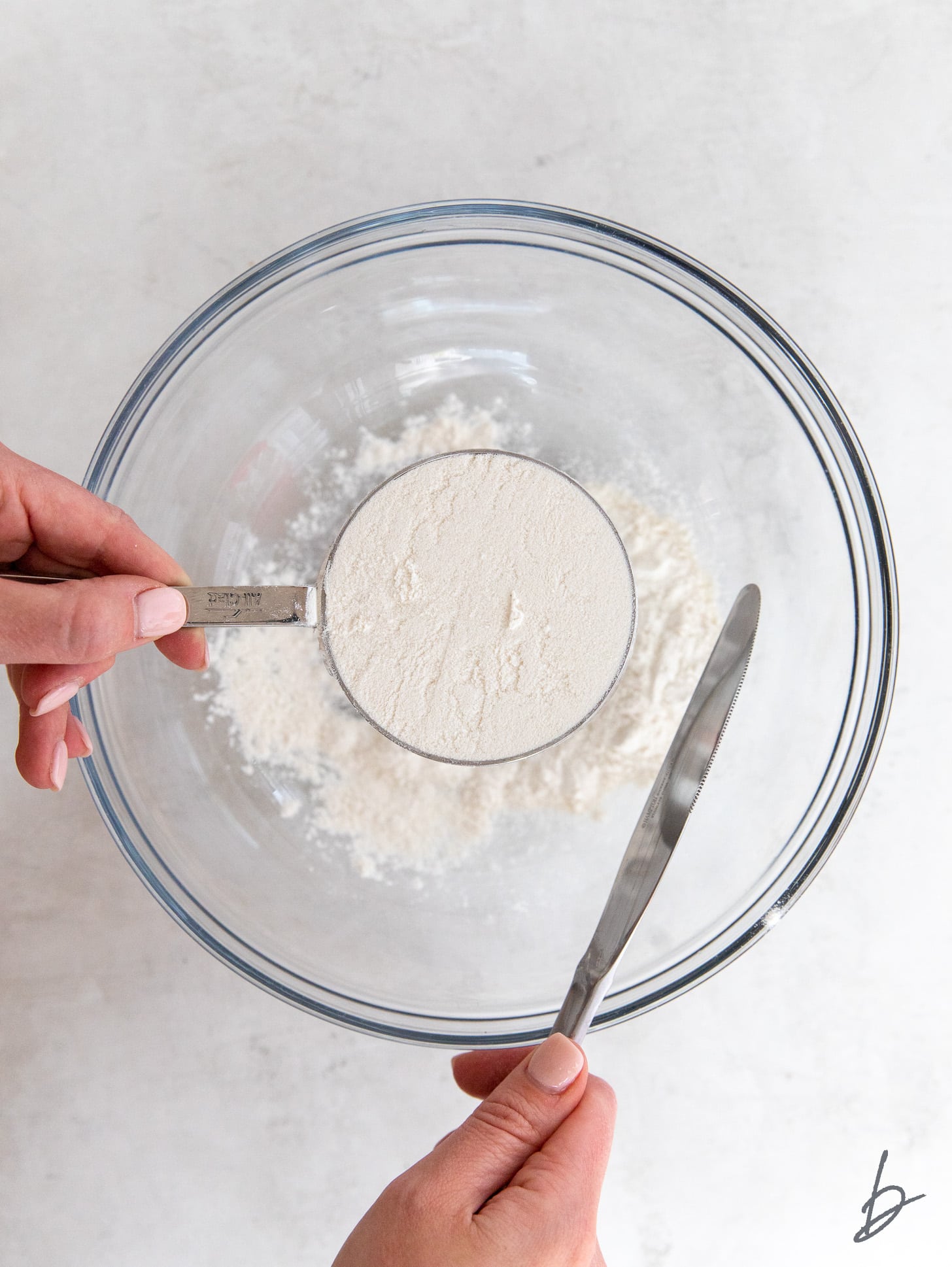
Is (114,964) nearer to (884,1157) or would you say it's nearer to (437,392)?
(437,392)

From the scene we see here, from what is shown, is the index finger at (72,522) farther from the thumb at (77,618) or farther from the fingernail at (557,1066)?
the fingernail at (557,1066)

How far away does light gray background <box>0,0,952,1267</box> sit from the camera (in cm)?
96

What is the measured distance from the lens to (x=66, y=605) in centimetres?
65

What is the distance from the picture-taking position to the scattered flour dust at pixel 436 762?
0.91 metres

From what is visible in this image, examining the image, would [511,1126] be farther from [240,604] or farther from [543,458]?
[543,458]

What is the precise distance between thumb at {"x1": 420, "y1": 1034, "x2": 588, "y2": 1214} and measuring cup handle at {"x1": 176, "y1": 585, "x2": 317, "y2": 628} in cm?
43

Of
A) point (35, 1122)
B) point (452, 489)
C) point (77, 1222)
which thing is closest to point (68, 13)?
point (452, 489)

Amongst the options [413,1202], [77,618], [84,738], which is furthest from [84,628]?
[413,1202]

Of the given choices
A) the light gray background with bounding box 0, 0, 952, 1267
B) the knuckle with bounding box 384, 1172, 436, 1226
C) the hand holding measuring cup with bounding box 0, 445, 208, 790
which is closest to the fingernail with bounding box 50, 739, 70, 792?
the hand holding measuring cup with bounding box 0, 445, 208, 790

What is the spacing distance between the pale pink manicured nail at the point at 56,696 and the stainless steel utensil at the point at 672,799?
1.77 ft

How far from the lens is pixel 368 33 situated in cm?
97
